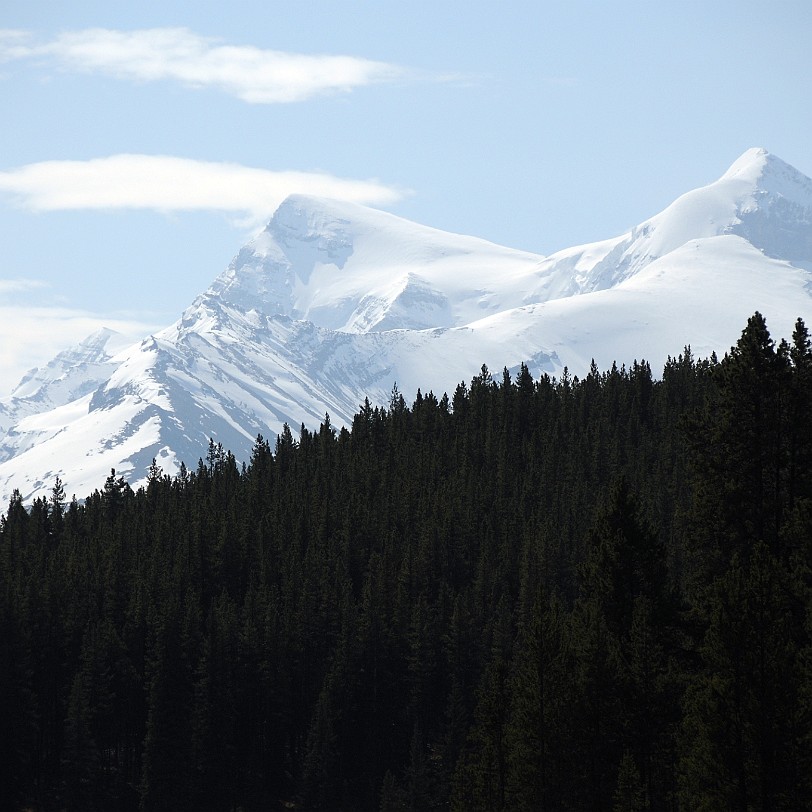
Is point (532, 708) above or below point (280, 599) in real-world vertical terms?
below

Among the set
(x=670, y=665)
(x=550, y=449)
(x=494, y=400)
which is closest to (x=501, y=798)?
(x=670, y=665)

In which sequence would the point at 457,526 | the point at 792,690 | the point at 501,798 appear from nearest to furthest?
the point at 792,690 → the point at 501,798 → the point at 457,526

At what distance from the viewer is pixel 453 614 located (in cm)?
9725

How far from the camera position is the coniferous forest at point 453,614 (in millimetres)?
37156

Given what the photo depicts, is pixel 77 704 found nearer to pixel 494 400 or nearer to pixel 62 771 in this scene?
pixel 62 771

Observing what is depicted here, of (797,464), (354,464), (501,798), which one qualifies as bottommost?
(501,798)

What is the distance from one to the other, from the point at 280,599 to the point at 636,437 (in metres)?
49.8

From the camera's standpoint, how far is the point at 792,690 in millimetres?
31453

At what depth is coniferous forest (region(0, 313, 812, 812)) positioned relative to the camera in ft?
122

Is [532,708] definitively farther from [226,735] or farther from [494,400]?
[494,400]

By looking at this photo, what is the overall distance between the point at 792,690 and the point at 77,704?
222 feet

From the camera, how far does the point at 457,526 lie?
115562mm

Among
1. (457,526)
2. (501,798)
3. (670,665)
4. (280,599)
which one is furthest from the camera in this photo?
(457,526)

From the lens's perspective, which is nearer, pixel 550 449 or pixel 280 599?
pixel 280 599
